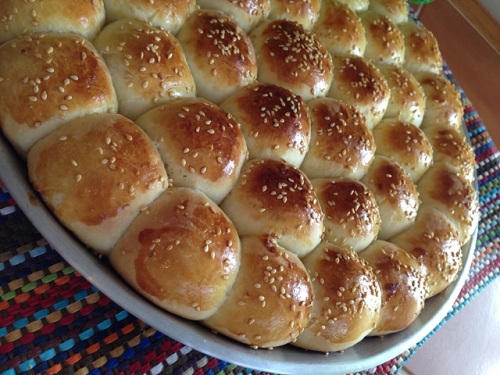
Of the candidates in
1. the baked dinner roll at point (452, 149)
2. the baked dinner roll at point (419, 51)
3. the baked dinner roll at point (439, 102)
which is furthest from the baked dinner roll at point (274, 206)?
the baked dinner roll at point (419, 51)

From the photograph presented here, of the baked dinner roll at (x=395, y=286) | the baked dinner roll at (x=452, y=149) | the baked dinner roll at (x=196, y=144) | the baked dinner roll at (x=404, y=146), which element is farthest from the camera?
the baked dinner roll at (x=452, y=149)

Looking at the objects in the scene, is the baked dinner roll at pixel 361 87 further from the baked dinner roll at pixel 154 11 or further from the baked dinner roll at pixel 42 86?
the baked dinner roll at pixel 42 86

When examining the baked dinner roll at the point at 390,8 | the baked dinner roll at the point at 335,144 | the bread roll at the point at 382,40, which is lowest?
the baked dinner roll at the point at 335,144

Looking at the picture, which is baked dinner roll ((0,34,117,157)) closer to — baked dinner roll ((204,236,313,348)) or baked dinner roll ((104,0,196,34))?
baked dinner roll ((104,0,196,34))

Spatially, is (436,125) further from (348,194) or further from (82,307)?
(82,307)

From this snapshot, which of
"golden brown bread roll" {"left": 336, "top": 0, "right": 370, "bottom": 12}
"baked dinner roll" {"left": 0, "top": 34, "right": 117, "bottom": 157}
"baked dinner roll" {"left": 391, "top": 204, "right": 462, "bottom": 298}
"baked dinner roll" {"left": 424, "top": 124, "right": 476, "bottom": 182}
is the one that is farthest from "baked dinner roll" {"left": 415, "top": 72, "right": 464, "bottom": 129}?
"baked dinner roll" {"left": 0, "top": 34, "right": 117, "bottom": 157}

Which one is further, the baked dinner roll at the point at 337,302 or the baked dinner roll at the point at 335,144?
the baked dinner roll at the point at 335,144

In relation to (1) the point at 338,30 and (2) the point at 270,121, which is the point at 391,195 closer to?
(2) the point at 270,121
